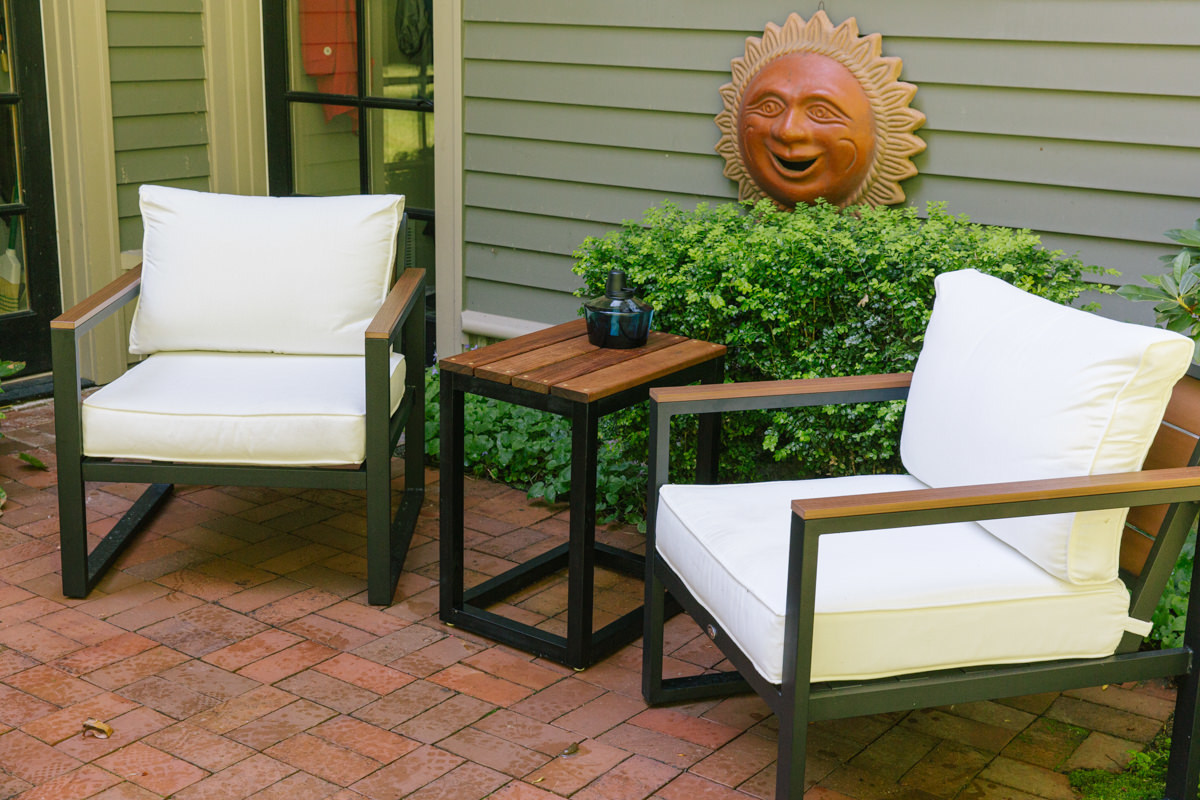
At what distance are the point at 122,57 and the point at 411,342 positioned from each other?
1.99m

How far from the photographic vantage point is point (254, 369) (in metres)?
3.18

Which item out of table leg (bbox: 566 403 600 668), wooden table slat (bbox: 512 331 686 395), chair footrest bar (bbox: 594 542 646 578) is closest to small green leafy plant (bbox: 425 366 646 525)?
chair footrest bar (bbox: 594 542 646 578)

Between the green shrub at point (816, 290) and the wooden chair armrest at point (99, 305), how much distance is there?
1238 millimetres

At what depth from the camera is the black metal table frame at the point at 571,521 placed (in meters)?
2.54

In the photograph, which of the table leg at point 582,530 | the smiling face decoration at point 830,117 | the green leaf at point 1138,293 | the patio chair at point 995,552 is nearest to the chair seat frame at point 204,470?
the table leg at point 582,530

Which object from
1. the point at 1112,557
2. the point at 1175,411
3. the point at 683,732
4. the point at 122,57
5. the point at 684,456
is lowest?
the point at 683,732

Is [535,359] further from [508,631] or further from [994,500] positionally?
[994,500]

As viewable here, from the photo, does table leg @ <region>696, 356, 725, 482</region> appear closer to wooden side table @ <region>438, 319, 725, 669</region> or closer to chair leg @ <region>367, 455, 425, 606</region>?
wooden side table @ <region>438, 319, 725, 669</region>

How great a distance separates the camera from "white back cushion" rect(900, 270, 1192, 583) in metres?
1.97

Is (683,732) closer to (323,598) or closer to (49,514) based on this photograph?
(323,598)

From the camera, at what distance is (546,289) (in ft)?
14.2

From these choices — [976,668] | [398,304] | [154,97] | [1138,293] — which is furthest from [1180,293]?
[154,97]

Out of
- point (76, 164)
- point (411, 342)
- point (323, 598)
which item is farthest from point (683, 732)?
point (76, 164)

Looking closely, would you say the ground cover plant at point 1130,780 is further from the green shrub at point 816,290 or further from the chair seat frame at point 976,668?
the green shrub at point 816,290
